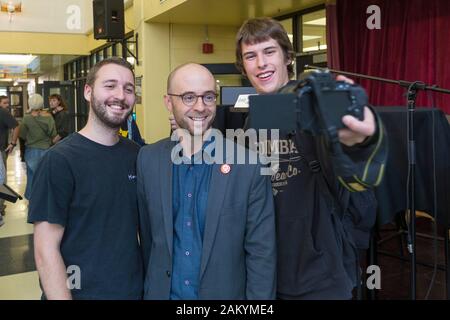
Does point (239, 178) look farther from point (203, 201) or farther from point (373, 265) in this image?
point (373, 265)

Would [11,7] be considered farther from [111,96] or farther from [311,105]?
[311,105]

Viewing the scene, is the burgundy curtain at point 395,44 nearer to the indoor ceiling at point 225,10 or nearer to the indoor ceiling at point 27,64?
the indoor ceiling at point 225,10

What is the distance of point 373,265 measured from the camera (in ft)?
8.56

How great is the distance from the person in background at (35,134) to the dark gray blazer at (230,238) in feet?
16.0

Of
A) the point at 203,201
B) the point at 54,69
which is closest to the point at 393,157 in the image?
the point at 203,201

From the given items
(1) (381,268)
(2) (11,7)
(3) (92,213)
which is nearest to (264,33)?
(3) (92,213)

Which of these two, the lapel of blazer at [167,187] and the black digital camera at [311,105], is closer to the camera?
the black digital camera at [311,105]

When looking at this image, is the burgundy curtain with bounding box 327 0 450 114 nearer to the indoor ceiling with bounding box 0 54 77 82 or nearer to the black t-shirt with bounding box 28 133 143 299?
the black t-shirt with bounding box 28 133 143 299

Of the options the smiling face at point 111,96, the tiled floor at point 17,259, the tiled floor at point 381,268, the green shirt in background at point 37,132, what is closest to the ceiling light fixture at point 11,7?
the green shirt in background at point 37,132

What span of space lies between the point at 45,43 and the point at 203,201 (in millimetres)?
10264

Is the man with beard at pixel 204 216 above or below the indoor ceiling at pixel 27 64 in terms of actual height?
below

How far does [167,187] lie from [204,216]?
5.3 inches

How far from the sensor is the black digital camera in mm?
895

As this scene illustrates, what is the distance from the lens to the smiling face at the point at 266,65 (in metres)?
1.41
